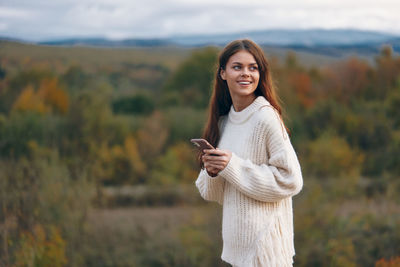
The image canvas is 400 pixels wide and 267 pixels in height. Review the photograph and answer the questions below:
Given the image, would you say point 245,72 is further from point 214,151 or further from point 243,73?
point 214,151

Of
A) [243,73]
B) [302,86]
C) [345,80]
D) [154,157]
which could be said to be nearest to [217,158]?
[243,73]

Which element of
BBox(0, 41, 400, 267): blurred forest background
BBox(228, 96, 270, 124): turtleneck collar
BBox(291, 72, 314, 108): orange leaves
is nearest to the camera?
BBox(228, 96, 270, 124): turtleneck collar

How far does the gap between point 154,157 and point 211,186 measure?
1728 cm

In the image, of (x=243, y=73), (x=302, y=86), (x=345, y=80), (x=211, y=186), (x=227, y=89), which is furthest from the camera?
(x=302, y=86)

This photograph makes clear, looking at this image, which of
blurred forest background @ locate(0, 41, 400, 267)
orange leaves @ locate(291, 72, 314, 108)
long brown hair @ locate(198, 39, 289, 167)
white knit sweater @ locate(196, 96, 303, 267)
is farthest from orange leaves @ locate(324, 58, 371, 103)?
white knit sweater @ locate(196, 96, 303, 267)

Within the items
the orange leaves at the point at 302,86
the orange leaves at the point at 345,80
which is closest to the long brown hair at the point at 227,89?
the orange leaves at the point at 345,80

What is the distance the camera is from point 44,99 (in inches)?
719

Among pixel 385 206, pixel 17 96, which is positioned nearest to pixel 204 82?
pixel 17 96

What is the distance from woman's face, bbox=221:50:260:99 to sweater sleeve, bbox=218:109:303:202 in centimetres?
22

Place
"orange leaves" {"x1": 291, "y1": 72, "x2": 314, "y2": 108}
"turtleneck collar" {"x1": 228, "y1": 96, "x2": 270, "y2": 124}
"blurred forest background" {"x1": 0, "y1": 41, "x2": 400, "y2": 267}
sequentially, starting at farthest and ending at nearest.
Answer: "orange leaves" {"x1": 291, "y1": 72, "x2": 314, "y2": 108} < "blurred forest background" {"x1": 0, "y1": 41, "x2": 400, "y2": 267} < "turtleneck collar" {"x1": 228, "y1": 96, "x2": 270, "y2": 124}

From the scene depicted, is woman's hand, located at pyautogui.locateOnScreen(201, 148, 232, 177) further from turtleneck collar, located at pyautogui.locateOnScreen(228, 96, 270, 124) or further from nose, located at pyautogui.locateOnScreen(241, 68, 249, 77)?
nose, located at pyautogui.locateOnScreen(241, 68, 249, 77)

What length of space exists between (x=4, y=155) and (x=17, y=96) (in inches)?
319

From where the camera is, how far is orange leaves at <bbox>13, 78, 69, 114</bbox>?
Answer: 14.9 m

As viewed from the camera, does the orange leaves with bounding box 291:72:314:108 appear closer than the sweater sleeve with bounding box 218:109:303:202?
No
